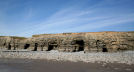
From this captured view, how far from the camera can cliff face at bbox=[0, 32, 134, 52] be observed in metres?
25.0

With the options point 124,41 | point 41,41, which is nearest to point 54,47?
point 41,41

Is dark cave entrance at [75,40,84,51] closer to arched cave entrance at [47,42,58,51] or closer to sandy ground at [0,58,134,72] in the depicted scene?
arched cave entrance at [47,42,58,51]

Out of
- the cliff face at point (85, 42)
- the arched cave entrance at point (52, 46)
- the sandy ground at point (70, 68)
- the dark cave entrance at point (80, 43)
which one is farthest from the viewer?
the arched cave entrance at point (52, 46)

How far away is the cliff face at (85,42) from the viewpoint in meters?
25.0

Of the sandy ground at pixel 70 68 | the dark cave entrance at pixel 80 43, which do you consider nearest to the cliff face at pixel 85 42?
the dark cave entrance at pixel 80 43

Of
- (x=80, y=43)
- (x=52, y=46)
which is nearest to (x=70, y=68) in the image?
(x=80, y=43)

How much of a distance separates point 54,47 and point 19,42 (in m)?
16.2

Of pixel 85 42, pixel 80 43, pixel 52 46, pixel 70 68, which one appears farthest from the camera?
pixel 52 46

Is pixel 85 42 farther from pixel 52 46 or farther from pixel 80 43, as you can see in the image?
pixel 52 46

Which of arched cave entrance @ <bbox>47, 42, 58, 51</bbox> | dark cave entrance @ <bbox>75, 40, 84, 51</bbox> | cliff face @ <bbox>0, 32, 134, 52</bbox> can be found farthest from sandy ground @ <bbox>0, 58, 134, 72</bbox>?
arched cave entrance @ <bbox>47, 42, 58, 51</bbox>

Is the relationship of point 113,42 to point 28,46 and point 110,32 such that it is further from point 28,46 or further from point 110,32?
point 28,46

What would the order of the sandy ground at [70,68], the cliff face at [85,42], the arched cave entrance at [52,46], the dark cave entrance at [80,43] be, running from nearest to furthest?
the sandy ground at [70,68]
the cliff face at [85,42]
the dark cave entrance at [80,43]
the arched cave entrance at [52,46]

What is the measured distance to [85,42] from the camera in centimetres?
2798

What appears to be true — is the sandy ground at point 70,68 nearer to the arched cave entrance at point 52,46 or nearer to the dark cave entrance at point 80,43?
the dark cave entrance at point 80,43
